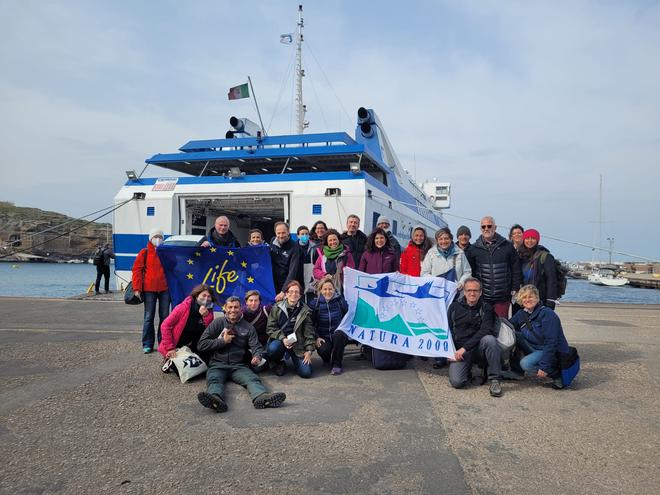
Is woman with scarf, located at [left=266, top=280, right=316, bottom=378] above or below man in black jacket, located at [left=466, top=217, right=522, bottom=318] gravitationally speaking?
below

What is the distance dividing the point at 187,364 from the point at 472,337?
3.27 m

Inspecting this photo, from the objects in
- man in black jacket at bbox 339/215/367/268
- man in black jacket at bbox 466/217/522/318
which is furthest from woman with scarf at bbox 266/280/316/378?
man in black jacket at bbox 466/217/522/318

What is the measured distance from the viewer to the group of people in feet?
16.5

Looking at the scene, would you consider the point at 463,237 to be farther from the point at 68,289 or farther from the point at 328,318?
the point at 68,289

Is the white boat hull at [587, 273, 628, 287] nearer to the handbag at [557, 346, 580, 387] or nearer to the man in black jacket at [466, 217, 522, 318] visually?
the man in black jacket at [466, 217, 522, 318]

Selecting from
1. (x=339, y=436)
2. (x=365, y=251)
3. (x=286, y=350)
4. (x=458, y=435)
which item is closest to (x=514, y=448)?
(x=458, y=435)

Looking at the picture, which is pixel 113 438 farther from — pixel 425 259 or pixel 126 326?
pixel 126 326

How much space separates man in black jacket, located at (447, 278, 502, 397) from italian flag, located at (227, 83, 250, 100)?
42.9 feet

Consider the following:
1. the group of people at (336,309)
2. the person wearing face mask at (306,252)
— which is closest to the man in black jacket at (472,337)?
the group of people at (336,309)

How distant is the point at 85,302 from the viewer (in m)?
12.4

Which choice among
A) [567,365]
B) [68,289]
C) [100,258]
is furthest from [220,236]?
[68,289]

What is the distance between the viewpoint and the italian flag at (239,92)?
16219mm

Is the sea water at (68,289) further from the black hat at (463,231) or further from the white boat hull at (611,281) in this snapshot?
the black hat at (463,231)

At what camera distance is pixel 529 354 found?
527 cm
